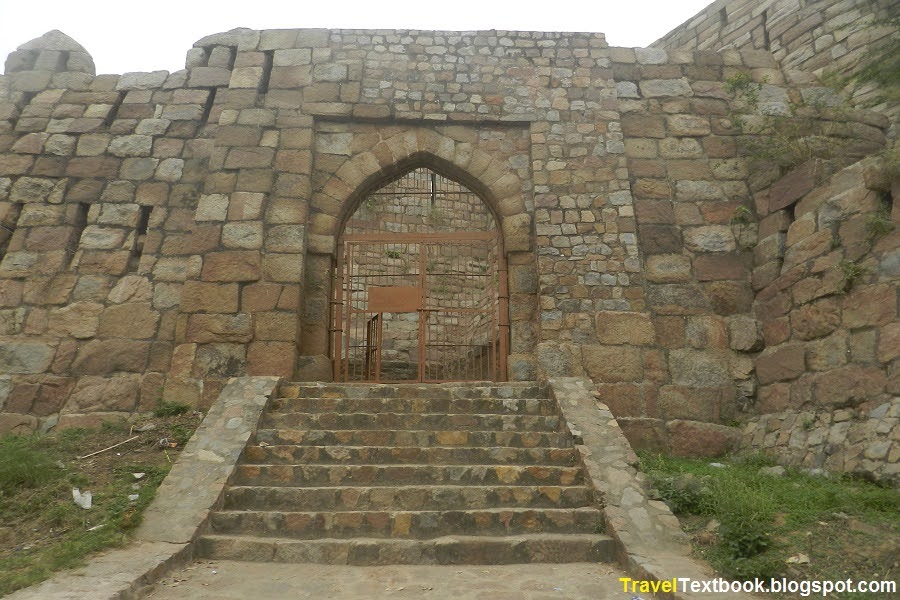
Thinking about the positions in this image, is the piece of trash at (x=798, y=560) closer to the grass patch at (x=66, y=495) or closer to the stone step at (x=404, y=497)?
the stone step at (x=404, y=497)

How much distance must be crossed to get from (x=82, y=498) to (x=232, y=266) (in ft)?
10.4

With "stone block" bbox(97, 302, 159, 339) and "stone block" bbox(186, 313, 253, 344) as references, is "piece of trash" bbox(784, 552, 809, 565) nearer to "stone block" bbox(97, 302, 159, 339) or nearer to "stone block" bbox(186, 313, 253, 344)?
"stone block" bbox(186, 313, 253, 344)

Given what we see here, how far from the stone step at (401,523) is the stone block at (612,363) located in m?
2.53

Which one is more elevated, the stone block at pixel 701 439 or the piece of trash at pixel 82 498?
the stone block at pixel 701 439

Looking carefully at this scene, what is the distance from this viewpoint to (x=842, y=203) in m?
5.72

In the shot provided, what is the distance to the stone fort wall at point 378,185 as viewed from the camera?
6.48m

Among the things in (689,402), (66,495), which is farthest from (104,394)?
(689,402)

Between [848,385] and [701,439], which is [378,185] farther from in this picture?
[848,385]

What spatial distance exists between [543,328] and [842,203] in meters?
3.11

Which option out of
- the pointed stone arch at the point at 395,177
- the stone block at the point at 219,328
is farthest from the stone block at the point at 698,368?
the stone block at the point at 219,328

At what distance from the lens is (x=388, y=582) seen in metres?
3.50

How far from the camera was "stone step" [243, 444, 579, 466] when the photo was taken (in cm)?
484

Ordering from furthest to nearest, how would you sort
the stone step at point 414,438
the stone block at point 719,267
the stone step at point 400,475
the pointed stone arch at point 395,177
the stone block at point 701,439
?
the pointed stone arch at point 395,177 < the stone block at point 719,267 < the stone block at point 701,439 < the stone step at point 414,438 < the stone step at point 400,475

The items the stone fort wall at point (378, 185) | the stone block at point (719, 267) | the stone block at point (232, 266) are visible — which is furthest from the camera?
the stone block at point (719, 267)
